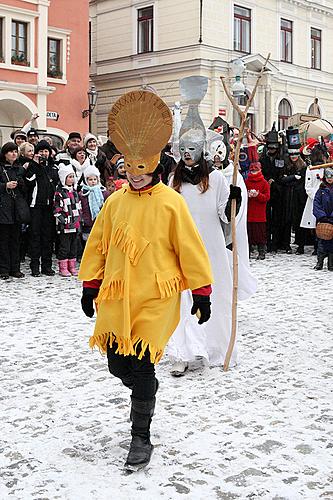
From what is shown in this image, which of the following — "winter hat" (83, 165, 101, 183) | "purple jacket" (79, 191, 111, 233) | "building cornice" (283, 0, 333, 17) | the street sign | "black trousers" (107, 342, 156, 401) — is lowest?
"black trousers" (107, 342, 156, 401)

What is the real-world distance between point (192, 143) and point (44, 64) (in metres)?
18.2

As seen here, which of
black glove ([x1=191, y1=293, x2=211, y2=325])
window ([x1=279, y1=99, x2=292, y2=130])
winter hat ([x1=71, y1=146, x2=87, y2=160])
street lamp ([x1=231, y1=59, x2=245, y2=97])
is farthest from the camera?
window ([x1=279, y1=99, x2=292, y2=130])

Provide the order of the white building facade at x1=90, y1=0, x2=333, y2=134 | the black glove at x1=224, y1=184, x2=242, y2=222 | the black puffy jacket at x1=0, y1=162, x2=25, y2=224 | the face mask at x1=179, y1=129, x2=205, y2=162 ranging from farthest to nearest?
the white building facade at x1=90, y1=0, x2=333, y2=134 → the black puffy jacket at x1=0, y1=162, x2=25, y2=224 → the black glove at x1=224, y1=184, x2=242, y2=222 → the face mask at x1=179, y1=129, x2=205, y2=162

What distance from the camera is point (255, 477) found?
11.8ft

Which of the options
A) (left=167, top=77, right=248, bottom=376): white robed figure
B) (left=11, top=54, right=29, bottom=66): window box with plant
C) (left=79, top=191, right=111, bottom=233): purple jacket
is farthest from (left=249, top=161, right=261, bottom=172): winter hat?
(left=11, top=54, right=29, bottom=66): window box with plant

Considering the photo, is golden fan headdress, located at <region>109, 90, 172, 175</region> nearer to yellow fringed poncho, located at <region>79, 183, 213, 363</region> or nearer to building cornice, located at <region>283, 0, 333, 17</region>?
yellow fringed poncho, located at <region>79, 183, 213, 363</region>

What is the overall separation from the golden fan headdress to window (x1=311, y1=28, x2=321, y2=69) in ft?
99.0

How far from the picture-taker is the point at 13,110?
22391 mm

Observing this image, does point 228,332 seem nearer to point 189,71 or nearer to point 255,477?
point 255,477

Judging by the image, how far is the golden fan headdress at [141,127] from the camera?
12.2 feet

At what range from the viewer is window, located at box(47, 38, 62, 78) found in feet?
74.9

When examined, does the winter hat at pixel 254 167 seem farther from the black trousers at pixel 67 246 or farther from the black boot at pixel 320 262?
the black trousers at pixel 67 246

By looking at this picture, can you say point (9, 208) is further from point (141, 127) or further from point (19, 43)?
point (19, 43)

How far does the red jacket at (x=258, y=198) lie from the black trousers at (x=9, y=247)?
4216 mm
